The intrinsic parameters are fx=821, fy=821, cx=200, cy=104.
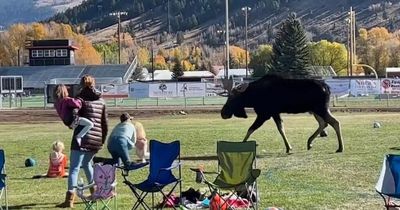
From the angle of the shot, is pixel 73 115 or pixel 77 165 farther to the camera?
pixel 77 165

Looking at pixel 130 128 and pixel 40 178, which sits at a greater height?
pixel 130 128

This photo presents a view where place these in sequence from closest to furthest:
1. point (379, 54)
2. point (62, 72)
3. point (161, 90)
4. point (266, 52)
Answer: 1. point (161, 90)
2. point (62, 72)
3. point (379, 54)
4. point (266, 52)

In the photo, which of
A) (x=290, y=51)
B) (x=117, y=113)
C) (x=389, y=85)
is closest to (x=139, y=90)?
(x=117, y=113)

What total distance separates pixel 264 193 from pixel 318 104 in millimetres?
8471

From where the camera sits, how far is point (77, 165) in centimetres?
1332

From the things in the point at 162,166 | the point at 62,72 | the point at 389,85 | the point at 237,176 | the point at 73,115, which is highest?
the point at 62,72

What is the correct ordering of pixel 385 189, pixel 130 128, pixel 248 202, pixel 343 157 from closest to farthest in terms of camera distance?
pixel 385 189
pixel 248 202
pixel 130 128
pixel 343 157

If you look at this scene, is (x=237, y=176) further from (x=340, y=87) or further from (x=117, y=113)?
(x=340, y=87)

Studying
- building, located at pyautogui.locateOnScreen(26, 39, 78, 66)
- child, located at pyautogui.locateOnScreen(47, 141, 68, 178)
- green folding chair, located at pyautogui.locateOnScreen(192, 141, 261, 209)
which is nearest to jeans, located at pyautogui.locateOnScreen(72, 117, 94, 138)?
green folding chair, located at pyautogui.locateOnScreen(192, 141, 261, 209)

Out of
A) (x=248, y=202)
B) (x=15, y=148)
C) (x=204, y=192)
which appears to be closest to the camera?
(x=248, y=202)

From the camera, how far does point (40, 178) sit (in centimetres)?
1752

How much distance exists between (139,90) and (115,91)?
5.67ft

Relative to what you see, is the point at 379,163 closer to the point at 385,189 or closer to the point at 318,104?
the point at 318,104

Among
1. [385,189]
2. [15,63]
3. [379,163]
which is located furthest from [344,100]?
[15,63]
